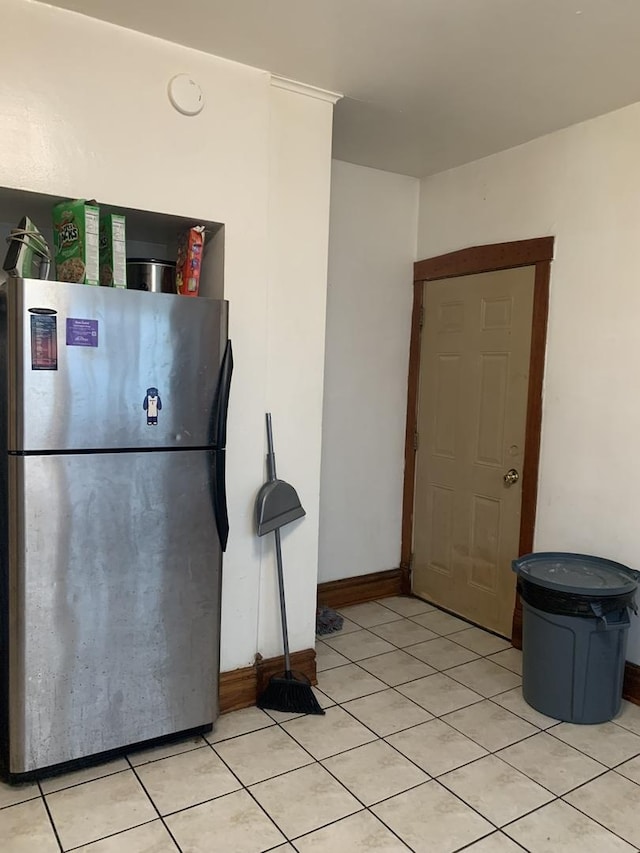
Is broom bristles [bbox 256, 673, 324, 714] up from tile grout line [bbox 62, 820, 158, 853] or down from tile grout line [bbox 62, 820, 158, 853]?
up

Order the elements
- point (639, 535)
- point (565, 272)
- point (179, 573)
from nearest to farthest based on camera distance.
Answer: point (179, 573)
point (639, 535)
point (565, 272)

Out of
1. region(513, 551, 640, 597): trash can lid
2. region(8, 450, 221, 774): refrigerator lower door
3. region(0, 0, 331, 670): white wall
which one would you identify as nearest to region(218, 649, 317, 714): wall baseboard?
region(0, 0, 331, 670): white wall

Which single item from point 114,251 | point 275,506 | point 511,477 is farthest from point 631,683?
point 114,251

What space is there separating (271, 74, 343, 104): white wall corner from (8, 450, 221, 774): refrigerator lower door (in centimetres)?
146

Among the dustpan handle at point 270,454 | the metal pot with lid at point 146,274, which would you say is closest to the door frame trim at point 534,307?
the dustpan handle at point 270,454

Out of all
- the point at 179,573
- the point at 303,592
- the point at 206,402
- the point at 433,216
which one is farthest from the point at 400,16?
the point at 303,592

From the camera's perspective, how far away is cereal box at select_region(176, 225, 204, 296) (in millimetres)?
2371

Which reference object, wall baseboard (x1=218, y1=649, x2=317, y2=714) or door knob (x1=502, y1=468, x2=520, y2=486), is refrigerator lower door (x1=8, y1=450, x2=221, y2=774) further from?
door knob (x1=502, y1=468, x2=520, y2=486)

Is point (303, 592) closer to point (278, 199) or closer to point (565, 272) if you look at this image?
point (278, 199)

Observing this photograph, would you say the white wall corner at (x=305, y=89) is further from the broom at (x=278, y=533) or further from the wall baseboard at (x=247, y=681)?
the wall baseboard at (x=247, y=681)

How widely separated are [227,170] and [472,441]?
189 centimetres

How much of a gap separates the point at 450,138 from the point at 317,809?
2872 millimetres

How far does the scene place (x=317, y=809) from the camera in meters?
1.99

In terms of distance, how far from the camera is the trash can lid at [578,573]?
2467 mm
